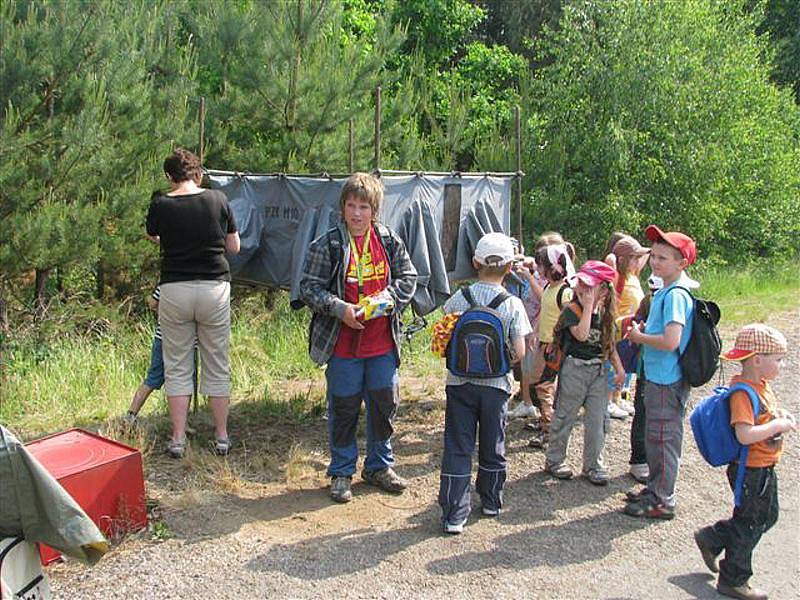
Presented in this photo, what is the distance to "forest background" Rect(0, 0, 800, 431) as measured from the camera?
761 centimetres

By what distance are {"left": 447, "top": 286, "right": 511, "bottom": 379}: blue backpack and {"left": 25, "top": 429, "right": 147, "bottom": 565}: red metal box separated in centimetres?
179

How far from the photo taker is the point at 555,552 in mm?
4277

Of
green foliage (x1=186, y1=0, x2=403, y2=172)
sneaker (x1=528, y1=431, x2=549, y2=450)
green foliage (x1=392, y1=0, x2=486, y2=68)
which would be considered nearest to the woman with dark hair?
sneaker (x1=528, y1=431, x2=549, y2=450)

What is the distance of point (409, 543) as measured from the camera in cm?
434

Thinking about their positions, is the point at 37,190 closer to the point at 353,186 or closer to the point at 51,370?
the point at 51,370

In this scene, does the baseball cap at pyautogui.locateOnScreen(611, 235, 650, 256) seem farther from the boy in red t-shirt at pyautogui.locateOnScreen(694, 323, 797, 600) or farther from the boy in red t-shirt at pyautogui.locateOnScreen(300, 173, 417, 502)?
the boy in red t-shirt at pyautogui.locateOnScreen(694, 323, 797, 600)

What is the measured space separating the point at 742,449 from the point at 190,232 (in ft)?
11.3

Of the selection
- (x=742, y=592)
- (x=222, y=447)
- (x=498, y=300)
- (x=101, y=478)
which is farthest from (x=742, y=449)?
(x=222, y=447)

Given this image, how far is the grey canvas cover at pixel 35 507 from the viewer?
2744 millimetres

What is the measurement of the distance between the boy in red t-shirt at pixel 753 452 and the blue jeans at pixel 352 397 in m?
1.96

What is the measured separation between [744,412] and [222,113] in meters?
7.70

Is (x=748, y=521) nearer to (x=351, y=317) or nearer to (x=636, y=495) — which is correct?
(x=636, y=495)

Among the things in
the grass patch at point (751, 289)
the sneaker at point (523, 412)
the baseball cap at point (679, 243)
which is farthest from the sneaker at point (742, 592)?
the grass patch at point (751, 289)

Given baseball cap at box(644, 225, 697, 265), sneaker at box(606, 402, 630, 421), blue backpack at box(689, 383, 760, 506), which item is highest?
baseball cap at box(644, 225, 697, 265)
